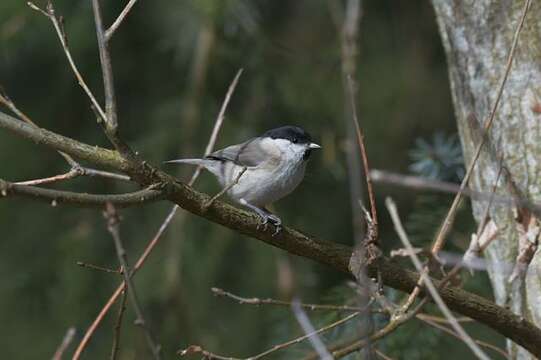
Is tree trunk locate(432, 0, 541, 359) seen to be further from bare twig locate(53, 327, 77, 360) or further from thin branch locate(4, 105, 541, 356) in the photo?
bare twig locate(53, 327, 77, 360)

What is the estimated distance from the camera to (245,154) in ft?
10.2

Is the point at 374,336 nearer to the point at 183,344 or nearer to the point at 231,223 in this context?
the point at 231,223

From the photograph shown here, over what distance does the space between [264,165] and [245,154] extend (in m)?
0.12

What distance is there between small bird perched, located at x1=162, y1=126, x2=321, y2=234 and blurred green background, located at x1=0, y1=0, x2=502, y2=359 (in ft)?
0.89

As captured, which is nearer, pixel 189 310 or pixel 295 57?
pixel 189 310

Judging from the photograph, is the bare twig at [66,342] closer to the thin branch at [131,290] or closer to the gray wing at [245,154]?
the thin branch at [131,290]

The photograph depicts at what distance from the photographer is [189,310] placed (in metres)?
3.39

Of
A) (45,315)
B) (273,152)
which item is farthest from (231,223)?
(45,315)

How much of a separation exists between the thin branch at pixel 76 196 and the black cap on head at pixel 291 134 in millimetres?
1579

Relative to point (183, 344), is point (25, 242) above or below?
above

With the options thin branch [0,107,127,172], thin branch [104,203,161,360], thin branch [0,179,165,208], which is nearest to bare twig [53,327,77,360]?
thin branch [104,203,161,360]

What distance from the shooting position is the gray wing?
3.06m

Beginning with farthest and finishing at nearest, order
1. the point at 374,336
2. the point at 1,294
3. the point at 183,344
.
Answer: the point at 1,294
the point at 183,344
the point at 374,336

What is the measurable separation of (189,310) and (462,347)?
1.32 metres
